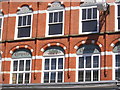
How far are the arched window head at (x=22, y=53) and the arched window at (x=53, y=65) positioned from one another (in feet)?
3.71

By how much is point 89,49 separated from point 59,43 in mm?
1972

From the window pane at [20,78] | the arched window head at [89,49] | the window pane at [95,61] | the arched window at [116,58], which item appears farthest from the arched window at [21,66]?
the arched window at [116,58]

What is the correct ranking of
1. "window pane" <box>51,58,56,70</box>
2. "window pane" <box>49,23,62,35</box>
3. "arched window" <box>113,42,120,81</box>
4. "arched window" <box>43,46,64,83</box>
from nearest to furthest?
"arched window" <box>113,42,120,81</box>
"arched window" <box>43,46,64,83</box>
"window pane" <box>51,58,56,70</box>
"window pane" <box>49,23,62,35</box>

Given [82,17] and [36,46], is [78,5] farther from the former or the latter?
[36,46]

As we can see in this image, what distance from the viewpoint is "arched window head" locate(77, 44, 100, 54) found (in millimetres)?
21328

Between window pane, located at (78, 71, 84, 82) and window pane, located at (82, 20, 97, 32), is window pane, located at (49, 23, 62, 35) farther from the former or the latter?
window pane, located at (78, 71, 84, 82)

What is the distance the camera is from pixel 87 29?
864 inches

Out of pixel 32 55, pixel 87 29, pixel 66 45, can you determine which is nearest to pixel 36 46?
pixel 32 55

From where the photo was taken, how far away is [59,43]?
73.0ft

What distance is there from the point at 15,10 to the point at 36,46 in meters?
3.18

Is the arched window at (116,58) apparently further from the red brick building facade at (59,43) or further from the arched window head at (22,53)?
the arched window head at (22,53)

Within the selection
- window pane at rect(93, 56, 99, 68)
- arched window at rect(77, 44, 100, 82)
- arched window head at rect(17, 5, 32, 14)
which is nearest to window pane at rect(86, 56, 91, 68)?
arched window at rect(77, 44, 100, 82)

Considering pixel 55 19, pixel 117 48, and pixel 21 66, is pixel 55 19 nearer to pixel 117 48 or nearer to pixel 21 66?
pixel 21 66

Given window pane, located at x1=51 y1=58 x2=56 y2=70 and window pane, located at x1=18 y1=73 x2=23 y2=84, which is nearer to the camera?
window pane, located at x1=51 y1=58 x2=56 y2=70
